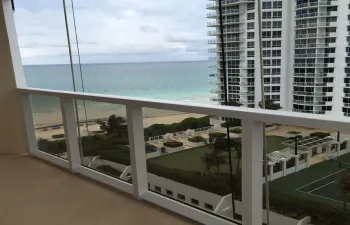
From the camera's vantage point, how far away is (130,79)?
3.81 meters

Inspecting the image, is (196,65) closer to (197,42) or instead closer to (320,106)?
(197,42)

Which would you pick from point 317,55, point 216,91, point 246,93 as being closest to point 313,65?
point 317,55

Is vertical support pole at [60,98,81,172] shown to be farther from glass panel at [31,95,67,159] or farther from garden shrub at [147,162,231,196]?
garden shrub at [147,162,231,196]

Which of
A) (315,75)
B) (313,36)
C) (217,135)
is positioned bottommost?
(217,135)

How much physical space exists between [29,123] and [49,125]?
1.48ft

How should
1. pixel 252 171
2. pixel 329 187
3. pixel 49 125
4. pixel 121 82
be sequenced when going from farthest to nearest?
pixel 121 82 < pixel 49 125 < pixel 252 171 < pixel 329 187

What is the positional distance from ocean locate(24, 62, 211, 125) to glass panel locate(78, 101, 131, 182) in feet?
0.06

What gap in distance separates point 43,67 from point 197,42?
7.54 feet

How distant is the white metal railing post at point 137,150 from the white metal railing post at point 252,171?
3.23ft

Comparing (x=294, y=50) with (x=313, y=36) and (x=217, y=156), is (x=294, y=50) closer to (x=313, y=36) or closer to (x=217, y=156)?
(x=313, y=36)

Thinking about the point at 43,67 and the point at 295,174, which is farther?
the point at 43,67

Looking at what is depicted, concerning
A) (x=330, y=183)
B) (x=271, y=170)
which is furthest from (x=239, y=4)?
(x=330, y=183)

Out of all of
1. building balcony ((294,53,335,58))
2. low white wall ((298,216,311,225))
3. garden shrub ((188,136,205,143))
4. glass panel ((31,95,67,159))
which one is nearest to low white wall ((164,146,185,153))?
garden shrub ((188,136,205,143))

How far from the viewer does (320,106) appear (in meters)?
2.05
